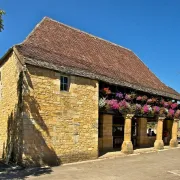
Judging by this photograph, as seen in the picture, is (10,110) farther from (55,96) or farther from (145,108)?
(145,108)

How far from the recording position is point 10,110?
12.0m

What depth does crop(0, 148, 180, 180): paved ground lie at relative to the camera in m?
9.18

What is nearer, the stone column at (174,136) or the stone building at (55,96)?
the stone building at (55,96)

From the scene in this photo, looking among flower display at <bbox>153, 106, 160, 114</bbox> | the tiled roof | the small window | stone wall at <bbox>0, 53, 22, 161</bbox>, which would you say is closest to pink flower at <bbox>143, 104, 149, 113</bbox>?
flower display at <bbox>153, 106, 160, 114</bbox>

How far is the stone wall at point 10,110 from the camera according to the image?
1107 cm

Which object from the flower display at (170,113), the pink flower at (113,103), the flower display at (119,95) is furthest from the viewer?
the flower display at (170,113)

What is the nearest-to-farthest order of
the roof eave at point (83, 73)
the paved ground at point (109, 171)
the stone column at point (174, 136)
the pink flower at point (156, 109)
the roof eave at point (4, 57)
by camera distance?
1. the paved ground at point (109, 171)
2. the roof eave at point (83, 73)
3. the roof eave at point (4, 57)
4. the pink flower at point (156, 109)
5. the stone column at point (174, 136)

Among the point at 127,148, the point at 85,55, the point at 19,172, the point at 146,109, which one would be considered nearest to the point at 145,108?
the point at 146,109

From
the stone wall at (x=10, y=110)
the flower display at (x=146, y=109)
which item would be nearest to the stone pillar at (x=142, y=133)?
the flower display at (x=146, y=109)

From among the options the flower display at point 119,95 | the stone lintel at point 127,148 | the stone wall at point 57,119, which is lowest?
the stone lintel at point 127,148

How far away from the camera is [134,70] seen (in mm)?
18500

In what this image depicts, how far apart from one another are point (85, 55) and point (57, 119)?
4.90 m

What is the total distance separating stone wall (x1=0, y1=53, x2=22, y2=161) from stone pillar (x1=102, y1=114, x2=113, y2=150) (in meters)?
6.09

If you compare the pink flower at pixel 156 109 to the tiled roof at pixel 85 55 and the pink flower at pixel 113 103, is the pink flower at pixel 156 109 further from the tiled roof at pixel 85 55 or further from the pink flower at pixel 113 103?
the pink flower at pixel 113 103
